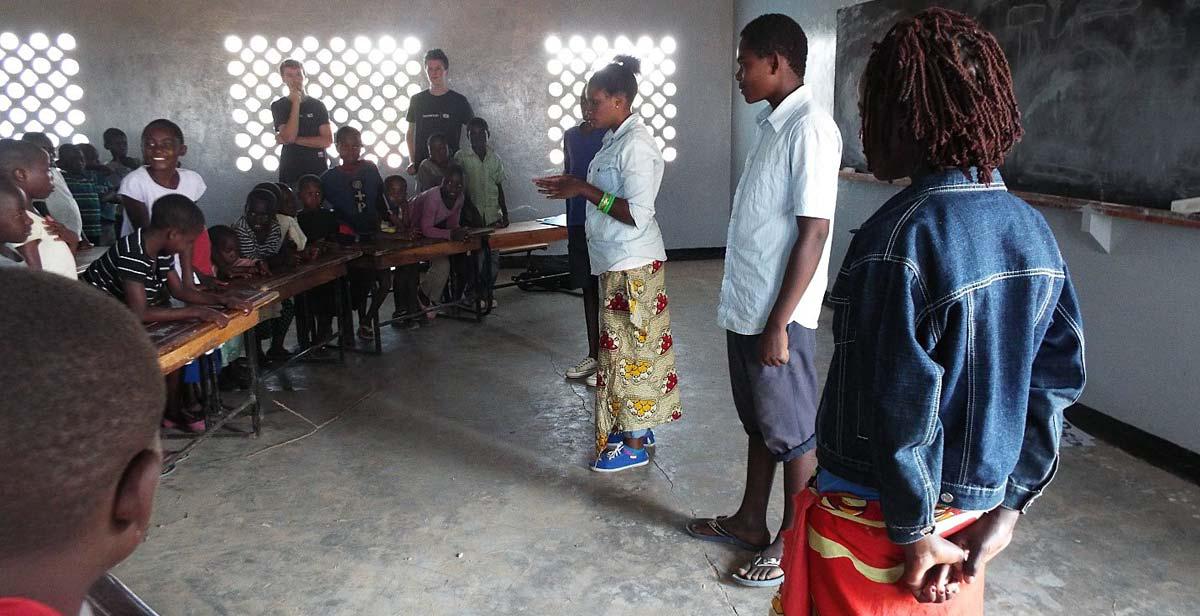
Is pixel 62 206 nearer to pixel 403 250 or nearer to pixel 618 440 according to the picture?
pixel 403 250

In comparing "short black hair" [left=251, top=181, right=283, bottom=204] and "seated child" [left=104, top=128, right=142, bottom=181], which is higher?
"seated child" [left=104, top=128, right=142, bottom=181]

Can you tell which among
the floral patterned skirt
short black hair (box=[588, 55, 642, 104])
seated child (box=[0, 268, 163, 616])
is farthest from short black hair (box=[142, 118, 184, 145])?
seated child (box=[0, 268, 163, 616])

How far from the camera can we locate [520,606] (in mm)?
2471

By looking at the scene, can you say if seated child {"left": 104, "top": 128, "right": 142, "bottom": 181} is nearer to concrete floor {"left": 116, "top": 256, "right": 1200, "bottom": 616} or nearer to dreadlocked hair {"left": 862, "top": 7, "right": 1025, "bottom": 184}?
concrete floor {"left": 116, "top": 256, "right": 1200, "bottom": 616}

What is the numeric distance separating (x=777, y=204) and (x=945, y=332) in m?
1.19

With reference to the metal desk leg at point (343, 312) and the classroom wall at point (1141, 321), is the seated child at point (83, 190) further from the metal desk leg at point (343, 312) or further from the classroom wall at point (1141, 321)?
the classroom wall at point (1141, 321)

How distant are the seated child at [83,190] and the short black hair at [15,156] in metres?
3.20

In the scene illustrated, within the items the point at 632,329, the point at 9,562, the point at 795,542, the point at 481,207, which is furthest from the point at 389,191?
the point at 9,562

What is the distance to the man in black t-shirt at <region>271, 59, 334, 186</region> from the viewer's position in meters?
6.31

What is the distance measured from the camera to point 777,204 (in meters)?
2.29

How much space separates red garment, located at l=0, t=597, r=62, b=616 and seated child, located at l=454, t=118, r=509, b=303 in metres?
5.48

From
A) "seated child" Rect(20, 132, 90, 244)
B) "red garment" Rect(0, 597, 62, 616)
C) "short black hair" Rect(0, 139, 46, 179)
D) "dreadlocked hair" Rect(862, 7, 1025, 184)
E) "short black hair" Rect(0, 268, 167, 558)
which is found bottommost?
"seated child" Rect(20, 132, 90, 244)

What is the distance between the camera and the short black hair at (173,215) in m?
3.26

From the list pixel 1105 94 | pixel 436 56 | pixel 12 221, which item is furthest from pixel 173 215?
pixel 436 56
